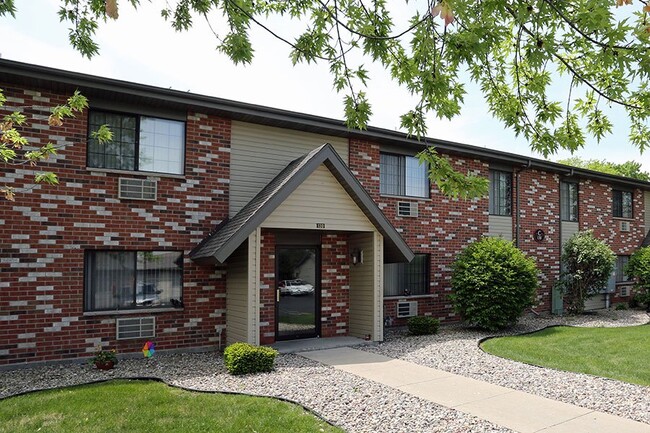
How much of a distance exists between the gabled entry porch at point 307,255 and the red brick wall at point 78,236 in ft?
2.03

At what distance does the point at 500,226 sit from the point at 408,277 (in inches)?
165

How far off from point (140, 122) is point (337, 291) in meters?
5.83

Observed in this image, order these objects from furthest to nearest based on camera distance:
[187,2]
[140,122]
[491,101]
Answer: [140,122] < [187,2] < [491,101]

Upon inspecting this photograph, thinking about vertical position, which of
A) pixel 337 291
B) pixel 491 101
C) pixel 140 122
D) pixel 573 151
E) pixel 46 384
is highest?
pixel 140 122

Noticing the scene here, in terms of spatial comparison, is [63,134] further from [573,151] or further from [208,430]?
[573,151]

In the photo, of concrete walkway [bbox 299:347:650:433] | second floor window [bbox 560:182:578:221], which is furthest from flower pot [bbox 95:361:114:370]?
second floor window [bbox 560:182:578:221]

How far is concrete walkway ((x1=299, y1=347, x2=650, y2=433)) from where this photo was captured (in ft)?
19.0

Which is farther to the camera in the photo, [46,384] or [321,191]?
[321,191]

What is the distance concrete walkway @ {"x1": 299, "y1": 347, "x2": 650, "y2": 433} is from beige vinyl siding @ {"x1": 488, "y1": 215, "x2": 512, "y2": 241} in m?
7.84

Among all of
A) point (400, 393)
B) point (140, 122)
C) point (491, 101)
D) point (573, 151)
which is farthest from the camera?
point (140, 122)

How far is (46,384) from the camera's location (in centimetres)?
751

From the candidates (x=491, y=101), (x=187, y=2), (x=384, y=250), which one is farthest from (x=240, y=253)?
(x=491, y=101)

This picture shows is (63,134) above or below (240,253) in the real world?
above

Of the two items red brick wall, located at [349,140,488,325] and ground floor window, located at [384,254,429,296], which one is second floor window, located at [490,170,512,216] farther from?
ground floor window, located at [384,254,429,296]
